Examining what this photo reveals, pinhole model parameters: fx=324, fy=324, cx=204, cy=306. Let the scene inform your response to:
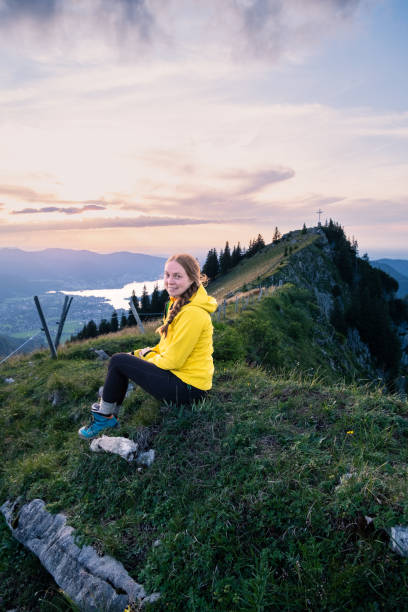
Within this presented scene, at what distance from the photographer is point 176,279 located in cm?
471

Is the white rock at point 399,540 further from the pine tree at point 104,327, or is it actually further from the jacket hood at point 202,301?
the pine tree at point 104,327

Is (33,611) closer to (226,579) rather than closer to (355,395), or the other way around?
(226,579)

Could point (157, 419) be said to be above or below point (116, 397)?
below

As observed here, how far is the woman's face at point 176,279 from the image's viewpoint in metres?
4.70

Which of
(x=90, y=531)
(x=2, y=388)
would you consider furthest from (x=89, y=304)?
(x=90, y=531)

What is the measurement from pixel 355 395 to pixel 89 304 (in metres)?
17.0

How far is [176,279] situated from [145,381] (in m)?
1.54

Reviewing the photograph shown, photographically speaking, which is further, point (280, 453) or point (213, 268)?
point (213, 268)

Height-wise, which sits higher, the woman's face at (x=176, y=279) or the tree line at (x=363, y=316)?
the woman's face at (x=176, y=279)

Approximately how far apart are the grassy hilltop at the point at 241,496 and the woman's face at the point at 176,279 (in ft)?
5.82

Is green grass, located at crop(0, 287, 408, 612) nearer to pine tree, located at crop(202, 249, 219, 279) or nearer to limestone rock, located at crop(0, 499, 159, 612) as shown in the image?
limestone rock, located at crop(0, 499, 159, 612)

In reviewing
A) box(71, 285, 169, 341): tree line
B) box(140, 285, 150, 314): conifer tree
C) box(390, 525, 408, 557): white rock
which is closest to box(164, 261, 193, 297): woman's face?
box(390, 525, 408, 557): white rock

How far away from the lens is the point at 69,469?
15.5ft

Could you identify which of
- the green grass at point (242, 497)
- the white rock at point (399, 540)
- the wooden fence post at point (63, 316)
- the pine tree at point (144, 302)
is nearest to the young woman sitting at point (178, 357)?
the green grass at point (242, 497)
